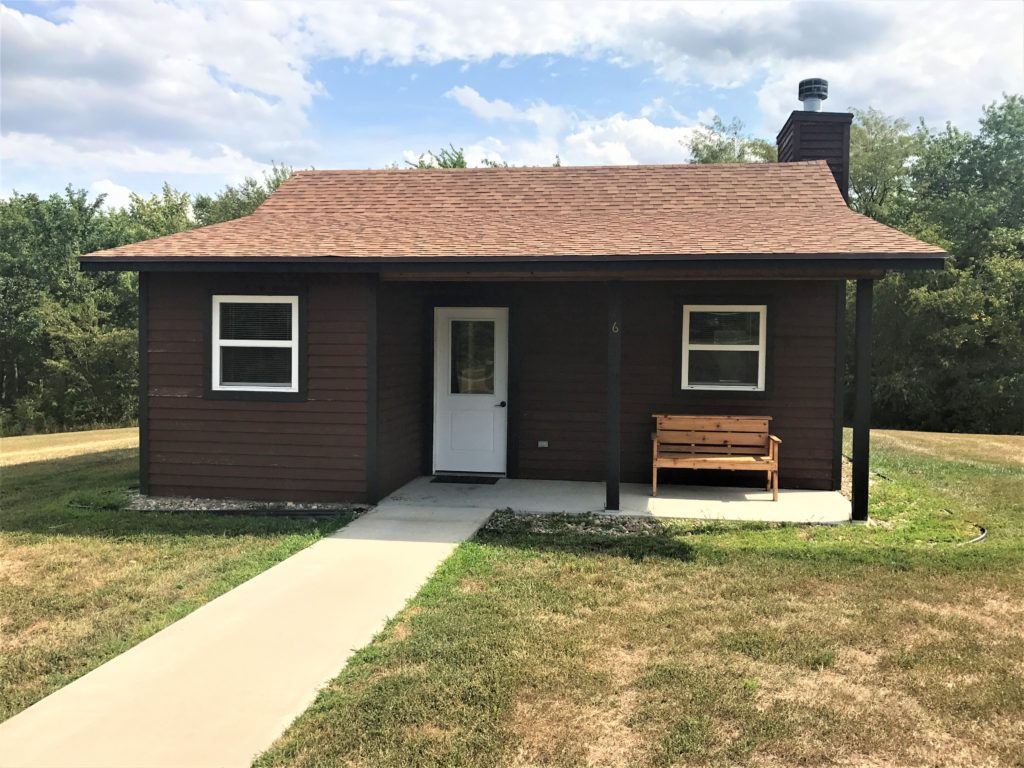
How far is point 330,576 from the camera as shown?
5.27 metres

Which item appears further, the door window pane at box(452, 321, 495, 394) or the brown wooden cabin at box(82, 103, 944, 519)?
the door window pane at box(452, 321, 495, 394)

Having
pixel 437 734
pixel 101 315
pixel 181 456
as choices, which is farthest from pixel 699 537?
pixel 101 315

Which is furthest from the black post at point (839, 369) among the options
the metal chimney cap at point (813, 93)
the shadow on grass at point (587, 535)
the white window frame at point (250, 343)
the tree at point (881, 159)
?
the tree at point (881, 159)

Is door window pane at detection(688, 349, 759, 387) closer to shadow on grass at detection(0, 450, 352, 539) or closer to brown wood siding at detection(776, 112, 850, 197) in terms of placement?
brown wood siding at detection(776, 112, 850, 197)

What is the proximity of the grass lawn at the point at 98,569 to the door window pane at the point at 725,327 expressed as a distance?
4.47 m

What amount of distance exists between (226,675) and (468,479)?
5339mm

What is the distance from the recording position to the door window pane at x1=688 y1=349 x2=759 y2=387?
8539 millimetres

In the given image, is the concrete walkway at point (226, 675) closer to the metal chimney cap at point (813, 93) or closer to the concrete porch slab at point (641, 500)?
the concrete porch slab at point (641, 500)

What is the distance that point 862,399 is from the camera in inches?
269

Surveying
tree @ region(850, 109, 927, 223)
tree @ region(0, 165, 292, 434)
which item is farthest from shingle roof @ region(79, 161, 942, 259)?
tree @ region(850, 109, 927, 223)

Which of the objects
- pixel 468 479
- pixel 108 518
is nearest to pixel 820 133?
pixel 468 479

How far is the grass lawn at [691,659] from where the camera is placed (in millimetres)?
3055

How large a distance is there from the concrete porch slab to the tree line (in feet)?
52.1

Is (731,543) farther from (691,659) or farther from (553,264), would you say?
(553,264)
